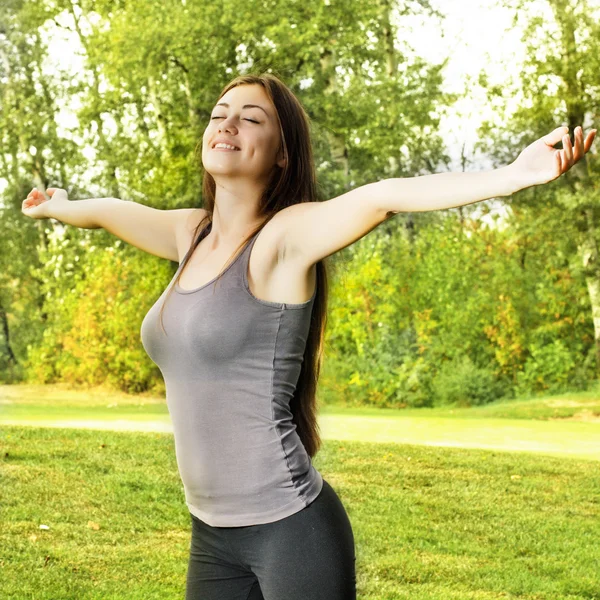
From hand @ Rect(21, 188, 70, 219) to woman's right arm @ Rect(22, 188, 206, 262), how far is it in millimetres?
39

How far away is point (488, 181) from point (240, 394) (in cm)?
41

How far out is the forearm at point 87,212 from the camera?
158 cm

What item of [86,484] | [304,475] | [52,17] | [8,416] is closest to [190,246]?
[304,475]

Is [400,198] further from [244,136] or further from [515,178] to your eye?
[244,136]

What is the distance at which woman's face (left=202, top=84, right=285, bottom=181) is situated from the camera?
4.37 ft

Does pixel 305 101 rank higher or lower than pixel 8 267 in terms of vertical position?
higher

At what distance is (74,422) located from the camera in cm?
616

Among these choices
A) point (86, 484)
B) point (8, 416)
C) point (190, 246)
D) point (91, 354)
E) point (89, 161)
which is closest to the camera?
point (190, 246)

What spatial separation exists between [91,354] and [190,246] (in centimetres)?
659

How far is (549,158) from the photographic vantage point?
3.47 ft

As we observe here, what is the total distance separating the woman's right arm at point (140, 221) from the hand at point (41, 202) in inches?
1.5

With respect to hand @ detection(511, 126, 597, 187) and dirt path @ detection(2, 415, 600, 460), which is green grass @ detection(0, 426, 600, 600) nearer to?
dirt path @ detection(2, 415, 600, 460)

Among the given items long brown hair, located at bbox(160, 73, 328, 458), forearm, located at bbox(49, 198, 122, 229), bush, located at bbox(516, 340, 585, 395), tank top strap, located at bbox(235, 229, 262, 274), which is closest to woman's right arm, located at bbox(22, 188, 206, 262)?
forearm, located at bbox(49, 198, 122, 229)

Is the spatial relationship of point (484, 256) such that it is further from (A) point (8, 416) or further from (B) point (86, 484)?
(B) point (86, 484)
